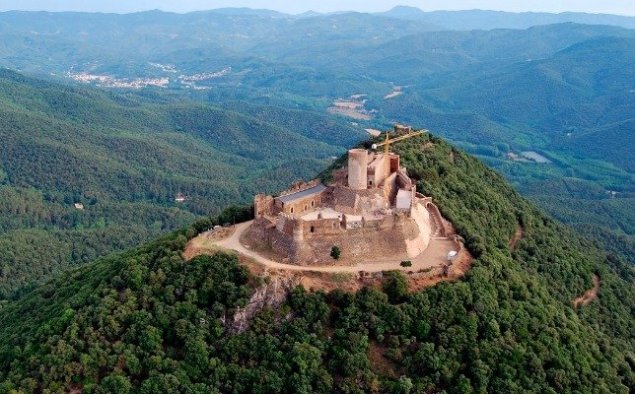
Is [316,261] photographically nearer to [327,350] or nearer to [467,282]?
[327,350]

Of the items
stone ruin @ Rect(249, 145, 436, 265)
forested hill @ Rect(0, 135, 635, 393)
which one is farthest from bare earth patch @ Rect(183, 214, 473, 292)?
forested hill @ Rect(0, 135, 635, 393)

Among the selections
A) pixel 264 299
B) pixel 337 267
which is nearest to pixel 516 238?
pixel 337 267

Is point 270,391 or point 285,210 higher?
point 285,210

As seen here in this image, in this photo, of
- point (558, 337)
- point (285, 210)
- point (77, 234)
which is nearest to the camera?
point (558, 337)

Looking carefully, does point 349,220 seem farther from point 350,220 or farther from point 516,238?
point 516,238

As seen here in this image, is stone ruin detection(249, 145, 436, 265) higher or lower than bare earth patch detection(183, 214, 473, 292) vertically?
higher

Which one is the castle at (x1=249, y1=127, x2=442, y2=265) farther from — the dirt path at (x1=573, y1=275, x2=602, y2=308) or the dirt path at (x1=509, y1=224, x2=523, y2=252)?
the dirt path at (x1=573, y1=275, x2=602, y2=308)

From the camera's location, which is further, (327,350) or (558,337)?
(558,337)


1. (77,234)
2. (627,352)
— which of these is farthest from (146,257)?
(77,234)
